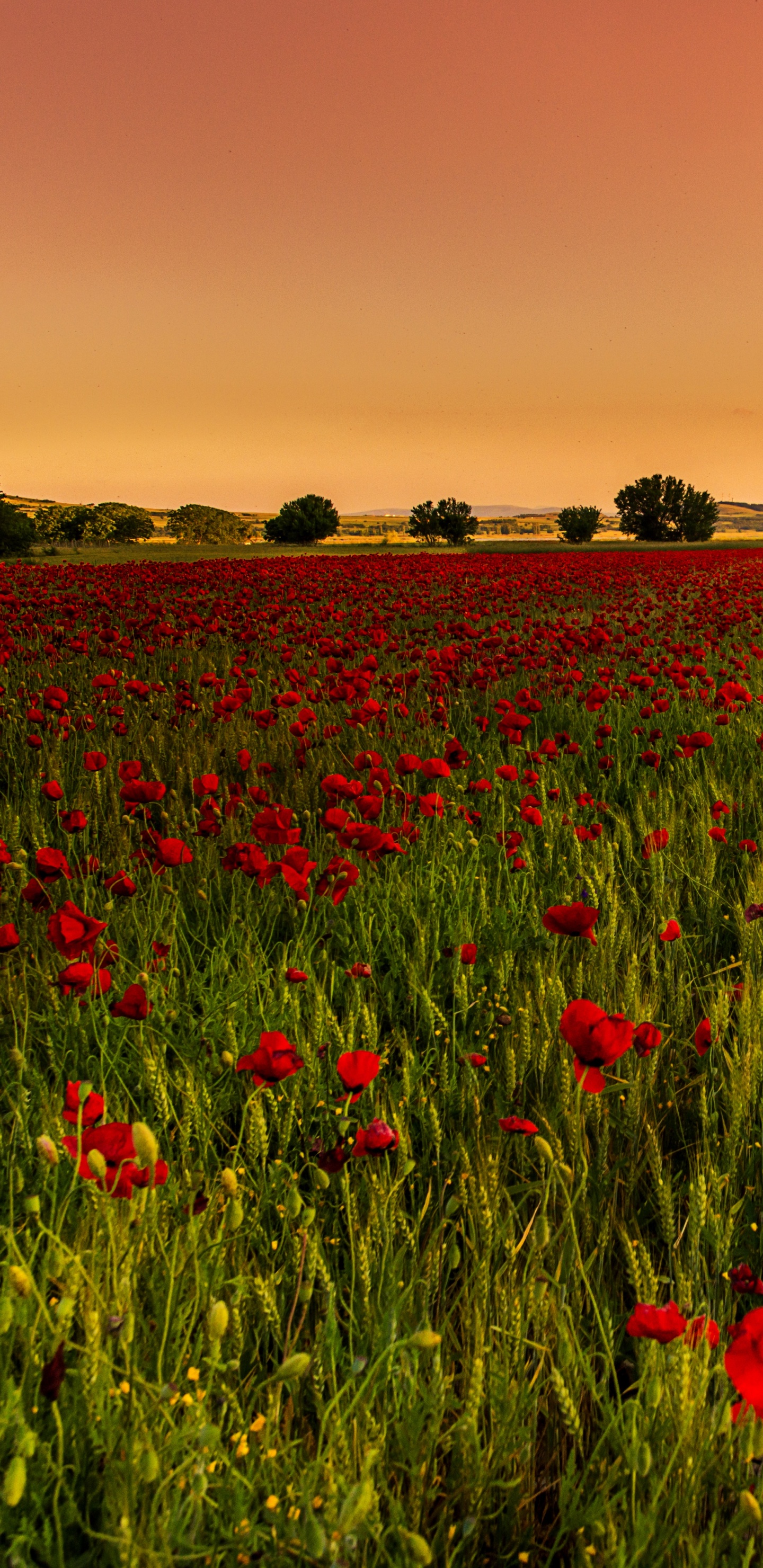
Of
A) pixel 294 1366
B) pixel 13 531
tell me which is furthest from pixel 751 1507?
pixel 13 531

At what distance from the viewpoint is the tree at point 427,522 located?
191 feet

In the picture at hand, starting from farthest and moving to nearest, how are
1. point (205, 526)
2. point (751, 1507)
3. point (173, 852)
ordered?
1. point (205, 526)
2. point (173, 852)
3. point (751, 1507)

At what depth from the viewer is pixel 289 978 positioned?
1875 mm

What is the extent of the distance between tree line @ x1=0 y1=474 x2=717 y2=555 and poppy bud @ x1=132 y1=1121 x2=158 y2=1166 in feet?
149

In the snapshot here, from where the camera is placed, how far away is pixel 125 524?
62.8 metres

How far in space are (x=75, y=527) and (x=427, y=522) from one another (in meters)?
25.7

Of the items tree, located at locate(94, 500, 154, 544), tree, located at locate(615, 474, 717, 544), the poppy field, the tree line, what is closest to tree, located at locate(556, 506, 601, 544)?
the tree line

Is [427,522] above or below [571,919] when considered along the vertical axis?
above

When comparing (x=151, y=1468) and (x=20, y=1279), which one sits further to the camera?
(x=20, y=1279)

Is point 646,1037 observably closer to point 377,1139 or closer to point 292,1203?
point 377,1139

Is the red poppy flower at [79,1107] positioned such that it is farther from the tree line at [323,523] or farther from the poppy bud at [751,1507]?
the tree line at [323,523]

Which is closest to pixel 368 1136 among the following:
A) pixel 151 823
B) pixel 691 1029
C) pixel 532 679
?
pixel 691 1029

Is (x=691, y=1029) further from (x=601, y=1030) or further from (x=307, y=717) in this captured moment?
(x=307, y=717)

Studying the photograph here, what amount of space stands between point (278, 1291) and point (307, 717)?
2627 mm
